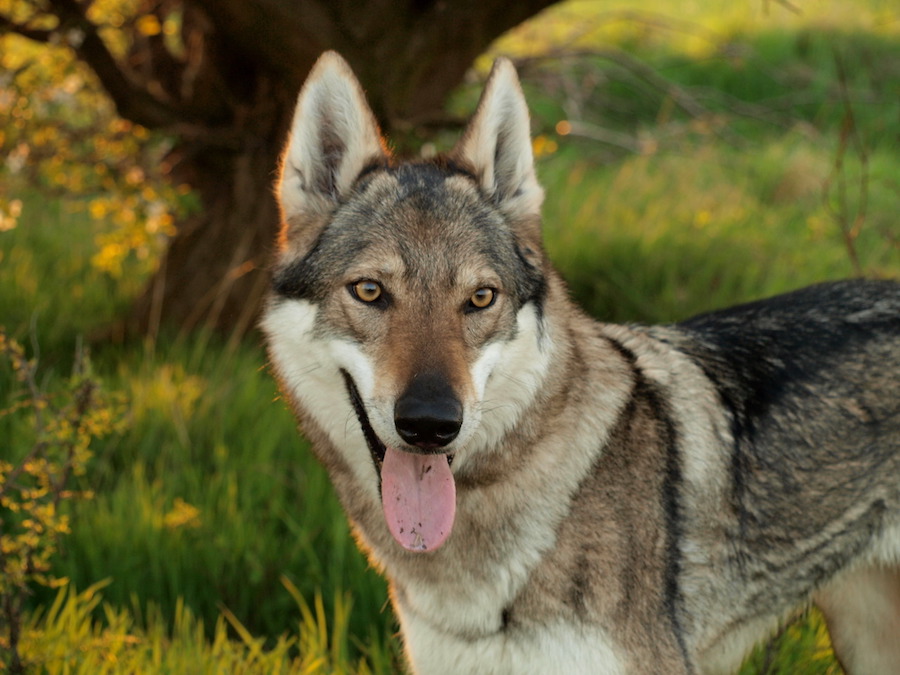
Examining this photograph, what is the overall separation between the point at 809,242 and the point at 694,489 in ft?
14.3

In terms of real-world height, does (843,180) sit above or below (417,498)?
below

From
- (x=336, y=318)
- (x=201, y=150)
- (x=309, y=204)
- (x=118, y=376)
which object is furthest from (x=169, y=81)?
(x=336, y=318)

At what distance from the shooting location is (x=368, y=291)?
272 cm

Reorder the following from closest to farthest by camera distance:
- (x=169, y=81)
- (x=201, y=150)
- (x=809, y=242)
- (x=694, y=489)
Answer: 1. (x=694, y=489)
2. (x=201, y=150)
3. (x=169, y=81)
4. (x=809, y=242)

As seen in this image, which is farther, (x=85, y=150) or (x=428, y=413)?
(x=85, y=150)

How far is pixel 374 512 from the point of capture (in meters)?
2.97

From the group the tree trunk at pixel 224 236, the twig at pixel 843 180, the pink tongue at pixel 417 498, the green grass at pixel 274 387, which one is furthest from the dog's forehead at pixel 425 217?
the tree trunk at pixel 224 236

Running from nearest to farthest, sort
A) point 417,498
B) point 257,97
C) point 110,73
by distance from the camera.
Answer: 1. point 417,498
2. point 110,73
3. point 257,97

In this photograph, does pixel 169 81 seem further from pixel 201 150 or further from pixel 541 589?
pixel 541 589

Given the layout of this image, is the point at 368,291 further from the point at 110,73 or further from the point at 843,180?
the point at 843,180

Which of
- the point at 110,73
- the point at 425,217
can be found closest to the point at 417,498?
the point at 425,217

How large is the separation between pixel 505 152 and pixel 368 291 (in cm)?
70

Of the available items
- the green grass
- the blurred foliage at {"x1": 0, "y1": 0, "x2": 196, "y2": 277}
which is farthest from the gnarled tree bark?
the green grass

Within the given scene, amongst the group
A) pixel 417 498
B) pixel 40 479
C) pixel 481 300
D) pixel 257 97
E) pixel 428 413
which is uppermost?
pixel 257 97
